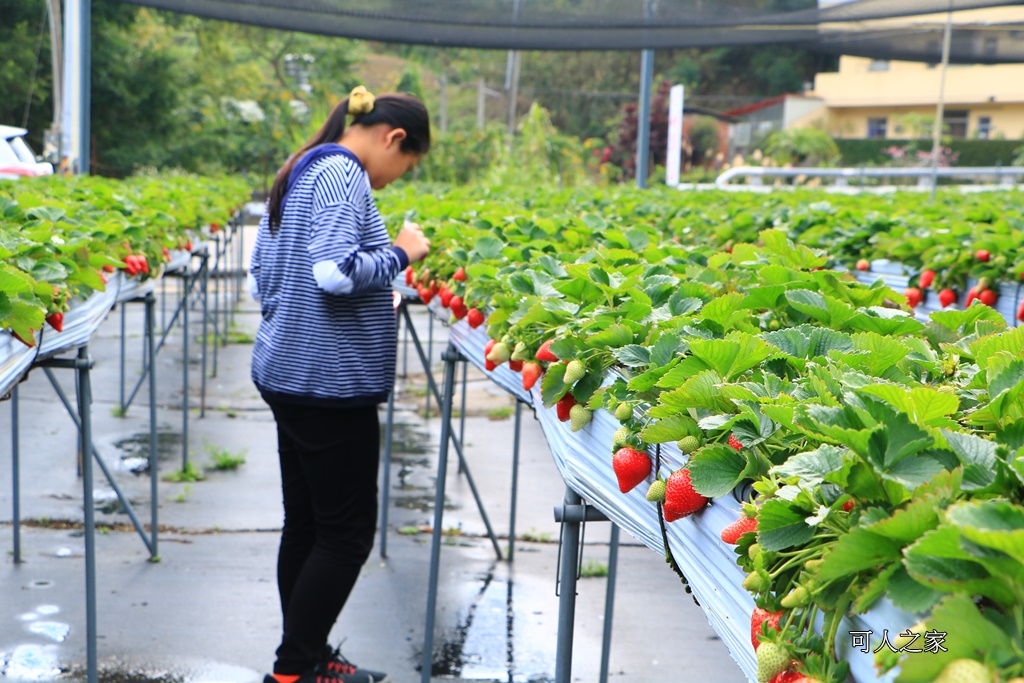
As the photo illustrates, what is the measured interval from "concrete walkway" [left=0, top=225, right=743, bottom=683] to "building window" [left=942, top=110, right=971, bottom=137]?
4307 centimetres

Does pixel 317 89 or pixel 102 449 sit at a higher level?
pixel 317 89

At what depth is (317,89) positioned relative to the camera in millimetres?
32562

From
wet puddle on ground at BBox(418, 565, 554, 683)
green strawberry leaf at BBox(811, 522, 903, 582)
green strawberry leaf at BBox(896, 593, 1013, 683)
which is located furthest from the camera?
wet puddle on ground at BBox(418, 565, 554, 683)

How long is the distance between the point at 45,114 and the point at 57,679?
694 inches

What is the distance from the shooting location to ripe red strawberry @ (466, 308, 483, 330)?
10.2 ft

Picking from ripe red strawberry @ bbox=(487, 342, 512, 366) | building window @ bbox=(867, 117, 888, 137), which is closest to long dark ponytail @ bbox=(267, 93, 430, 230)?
ripe red strawberry @ bbox=(487, 342, 512, 366)

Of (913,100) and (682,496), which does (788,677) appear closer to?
(682,496)

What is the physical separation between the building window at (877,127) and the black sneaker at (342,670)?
46.4 meters

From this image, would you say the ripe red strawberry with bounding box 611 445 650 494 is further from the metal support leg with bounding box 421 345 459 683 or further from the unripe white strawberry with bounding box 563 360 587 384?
the metal support leg with bounding box 421 345 459 683

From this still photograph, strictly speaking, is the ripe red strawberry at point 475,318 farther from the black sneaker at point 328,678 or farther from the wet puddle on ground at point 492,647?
the wet puddle on ground at point 492,647

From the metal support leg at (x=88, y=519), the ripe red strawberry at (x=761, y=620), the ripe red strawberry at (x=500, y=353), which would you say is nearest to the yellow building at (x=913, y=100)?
the metal support leg at (x=88, y=519)

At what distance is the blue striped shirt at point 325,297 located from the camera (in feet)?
10.6

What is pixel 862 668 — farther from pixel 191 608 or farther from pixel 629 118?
pixel 629 118

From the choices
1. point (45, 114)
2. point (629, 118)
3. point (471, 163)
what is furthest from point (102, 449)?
point (629, 118)
